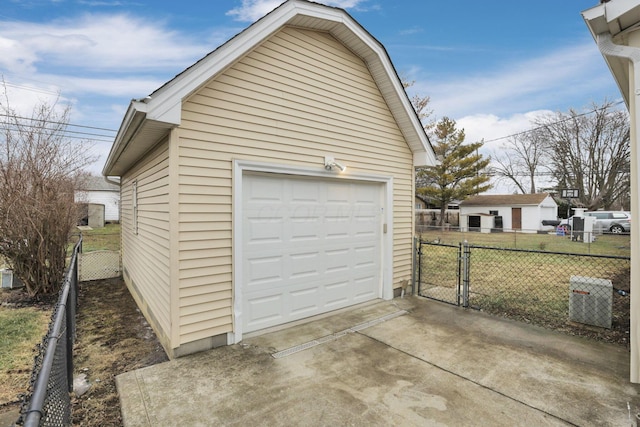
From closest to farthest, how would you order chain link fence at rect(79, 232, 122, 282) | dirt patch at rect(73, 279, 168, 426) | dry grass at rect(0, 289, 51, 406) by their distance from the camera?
dirt patch at rect(73, 279, 168, 426) → dry grass at rect(0, 289, 51, 406) → chain link fence at rect(79, 232, 122, 282)

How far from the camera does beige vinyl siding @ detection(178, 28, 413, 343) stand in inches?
149

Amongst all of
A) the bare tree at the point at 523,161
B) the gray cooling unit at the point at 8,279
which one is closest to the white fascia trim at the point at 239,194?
the gray cooling unit at the point at 8,279

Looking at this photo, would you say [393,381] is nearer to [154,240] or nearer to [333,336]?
[333,336]

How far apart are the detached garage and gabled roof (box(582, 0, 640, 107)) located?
2.88 m

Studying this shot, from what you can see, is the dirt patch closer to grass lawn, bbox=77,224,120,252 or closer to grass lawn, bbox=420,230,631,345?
grass lawn, bbox=420,230,631,345

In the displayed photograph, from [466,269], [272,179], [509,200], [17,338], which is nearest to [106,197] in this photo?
[17,338]

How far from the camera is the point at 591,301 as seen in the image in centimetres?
461

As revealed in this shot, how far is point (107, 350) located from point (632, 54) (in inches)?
249

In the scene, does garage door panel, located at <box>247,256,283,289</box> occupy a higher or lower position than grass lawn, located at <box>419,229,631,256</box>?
higher

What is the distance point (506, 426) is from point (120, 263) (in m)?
9.18

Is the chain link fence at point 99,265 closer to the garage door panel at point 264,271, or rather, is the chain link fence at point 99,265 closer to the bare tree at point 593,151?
the garage door panel at point 264,271

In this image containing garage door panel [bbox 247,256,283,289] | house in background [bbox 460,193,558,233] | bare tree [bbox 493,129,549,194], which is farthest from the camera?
bare tree [bbox 493,129,549,194]

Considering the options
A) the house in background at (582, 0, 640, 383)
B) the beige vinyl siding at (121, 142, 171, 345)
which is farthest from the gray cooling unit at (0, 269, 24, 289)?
the house in background at (582, 0, 640, 383)

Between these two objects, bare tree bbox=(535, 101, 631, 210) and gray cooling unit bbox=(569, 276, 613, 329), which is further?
bare tree bbox=(535, 101, 631, 210)
